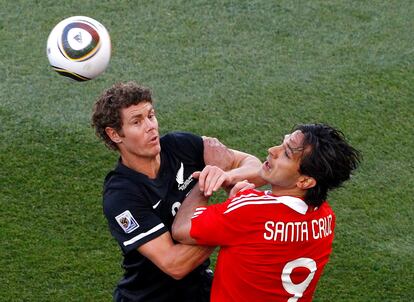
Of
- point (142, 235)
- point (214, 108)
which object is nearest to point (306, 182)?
point (142, 235)

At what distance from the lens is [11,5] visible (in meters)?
10.2

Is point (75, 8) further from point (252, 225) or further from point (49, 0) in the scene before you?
point (252, 225)

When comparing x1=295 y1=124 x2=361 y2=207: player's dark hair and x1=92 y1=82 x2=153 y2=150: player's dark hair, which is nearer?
x1=295 y1=124 x2=361 y2=207: player's dark hair

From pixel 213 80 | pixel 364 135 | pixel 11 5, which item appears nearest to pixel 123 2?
pixel 11 5

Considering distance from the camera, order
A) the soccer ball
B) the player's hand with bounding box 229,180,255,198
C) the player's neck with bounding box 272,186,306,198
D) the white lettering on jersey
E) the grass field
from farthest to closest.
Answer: the grass field → the soccer ball → the player's hand with bounding box 229,180,255,198 → the player's neck with bounding box 272,186,306,198 → the white lettering on jersey

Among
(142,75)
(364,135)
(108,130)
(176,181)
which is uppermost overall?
(108,130)

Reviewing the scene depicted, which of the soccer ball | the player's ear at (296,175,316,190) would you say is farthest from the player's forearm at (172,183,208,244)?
the soccer ball

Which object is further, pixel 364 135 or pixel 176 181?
pixel 364 135

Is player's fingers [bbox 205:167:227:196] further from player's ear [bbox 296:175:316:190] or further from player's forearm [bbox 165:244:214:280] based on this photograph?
player's ear [bbox 296:175:316:190]

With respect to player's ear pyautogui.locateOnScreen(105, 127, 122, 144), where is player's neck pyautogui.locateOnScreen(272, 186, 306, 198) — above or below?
below

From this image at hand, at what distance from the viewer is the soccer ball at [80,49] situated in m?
6.17

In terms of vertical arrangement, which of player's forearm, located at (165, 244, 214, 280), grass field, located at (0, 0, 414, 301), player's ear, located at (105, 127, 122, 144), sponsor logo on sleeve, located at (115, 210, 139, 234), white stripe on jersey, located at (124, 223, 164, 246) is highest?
player's ear, located at (105, 127, 122, 144)

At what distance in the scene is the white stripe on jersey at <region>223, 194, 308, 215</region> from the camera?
435 cm

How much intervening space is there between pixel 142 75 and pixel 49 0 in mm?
1858
